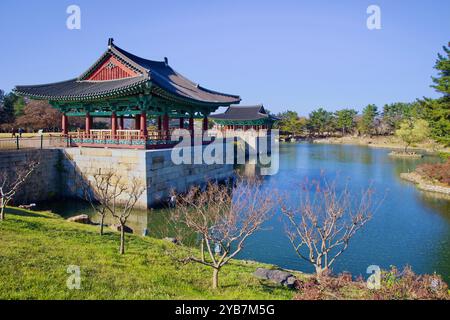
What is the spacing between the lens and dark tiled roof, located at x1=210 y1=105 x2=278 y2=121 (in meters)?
66.5

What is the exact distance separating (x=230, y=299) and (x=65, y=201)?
59.3 ft

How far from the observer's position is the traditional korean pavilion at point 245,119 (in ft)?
217

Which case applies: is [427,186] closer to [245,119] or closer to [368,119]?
[245,119]

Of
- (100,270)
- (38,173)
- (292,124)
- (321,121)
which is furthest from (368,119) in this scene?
(100,270)

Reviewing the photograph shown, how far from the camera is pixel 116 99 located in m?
22.4

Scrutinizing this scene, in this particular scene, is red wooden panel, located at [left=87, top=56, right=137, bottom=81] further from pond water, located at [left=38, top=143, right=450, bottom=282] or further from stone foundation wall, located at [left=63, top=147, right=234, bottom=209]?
pond water, located at [left=38, top=143, right=450, bottom=282]

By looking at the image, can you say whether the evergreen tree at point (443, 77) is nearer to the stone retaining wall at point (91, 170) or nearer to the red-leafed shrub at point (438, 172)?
the red-leafed shrub at point (438, 172)

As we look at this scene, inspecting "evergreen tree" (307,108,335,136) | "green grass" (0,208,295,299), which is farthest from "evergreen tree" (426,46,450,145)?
"evergreen tree" (307,108,335,136)

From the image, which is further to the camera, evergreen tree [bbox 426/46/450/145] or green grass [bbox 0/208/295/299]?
evergreen tree [bbox 426/46/450/145]

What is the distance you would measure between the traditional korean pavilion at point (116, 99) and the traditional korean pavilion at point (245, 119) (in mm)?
39244

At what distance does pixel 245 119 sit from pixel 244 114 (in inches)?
142

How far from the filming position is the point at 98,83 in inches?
978

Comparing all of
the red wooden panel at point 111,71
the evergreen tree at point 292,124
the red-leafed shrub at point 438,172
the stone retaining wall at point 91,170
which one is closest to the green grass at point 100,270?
the stone retaining wall at point 91,170
